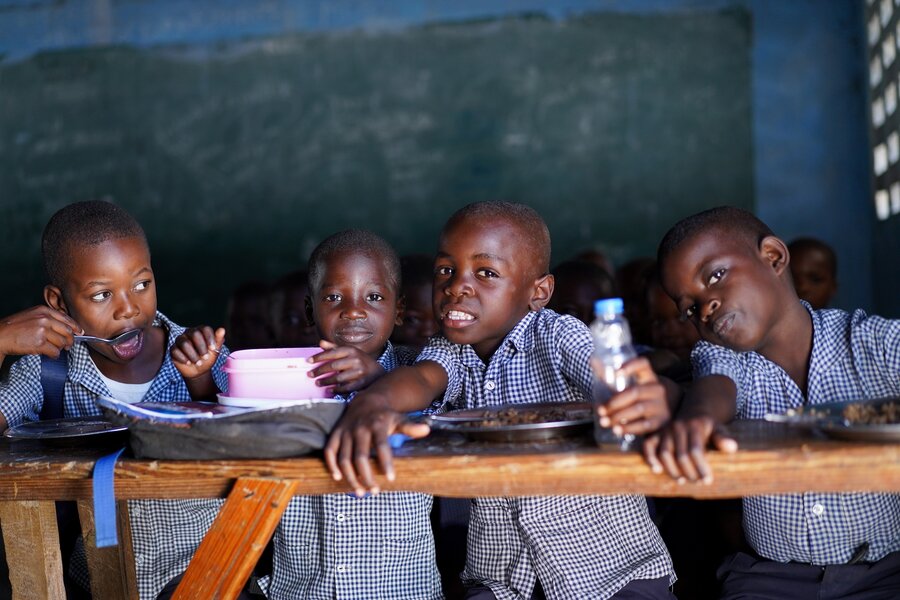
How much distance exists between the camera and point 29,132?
653 cm

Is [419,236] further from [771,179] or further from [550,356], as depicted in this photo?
[550,356]

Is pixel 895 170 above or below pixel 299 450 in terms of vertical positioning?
above

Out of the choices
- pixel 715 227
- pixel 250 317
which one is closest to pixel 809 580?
pixel 715 227

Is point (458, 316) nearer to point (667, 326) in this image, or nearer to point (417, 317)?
point (417, 317)

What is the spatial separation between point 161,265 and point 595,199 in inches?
116

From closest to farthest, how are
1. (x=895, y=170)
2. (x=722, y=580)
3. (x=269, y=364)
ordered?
1. (x=269, y=364)
2. (x=722, y=580)
3. (x=895, y=170)

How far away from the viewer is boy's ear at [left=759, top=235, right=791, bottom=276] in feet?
7.20

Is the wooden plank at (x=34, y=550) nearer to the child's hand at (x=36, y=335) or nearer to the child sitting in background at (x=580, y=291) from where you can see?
the child's hand at (x=36, y=335)

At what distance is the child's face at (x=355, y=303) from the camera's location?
259 centimetres

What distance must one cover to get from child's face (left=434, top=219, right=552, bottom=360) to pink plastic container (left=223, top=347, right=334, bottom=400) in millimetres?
501

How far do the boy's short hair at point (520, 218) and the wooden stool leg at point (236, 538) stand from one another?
0.96 meters

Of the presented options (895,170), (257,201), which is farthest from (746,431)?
(257,201)

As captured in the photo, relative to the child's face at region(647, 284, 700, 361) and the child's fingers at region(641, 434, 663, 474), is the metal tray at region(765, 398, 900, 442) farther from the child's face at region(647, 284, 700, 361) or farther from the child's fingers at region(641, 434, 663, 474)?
the child's face at region(647, 284, 700, 361)

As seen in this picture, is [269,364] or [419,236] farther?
[419,236]
